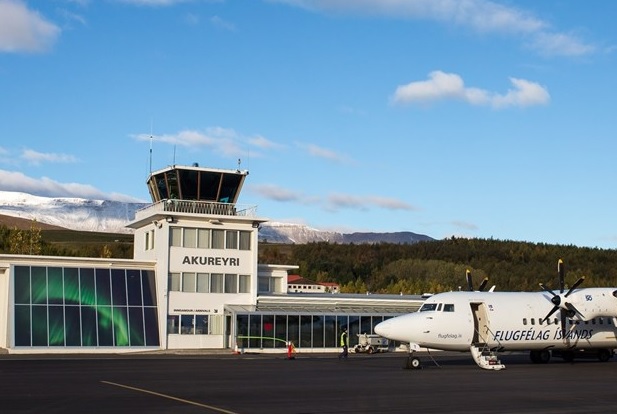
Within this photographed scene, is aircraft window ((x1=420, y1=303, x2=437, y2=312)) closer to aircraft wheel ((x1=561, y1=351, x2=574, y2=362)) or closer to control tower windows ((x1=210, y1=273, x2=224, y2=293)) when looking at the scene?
aircraft wheel ((x1=561, y1=351, x2=574, y2=362))

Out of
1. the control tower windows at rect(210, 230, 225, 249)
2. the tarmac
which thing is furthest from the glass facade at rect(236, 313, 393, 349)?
the tarmac

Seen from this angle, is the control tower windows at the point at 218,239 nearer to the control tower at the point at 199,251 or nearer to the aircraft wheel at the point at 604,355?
the control tower at the point at 199,251

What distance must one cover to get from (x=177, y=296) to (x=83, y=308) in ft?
21.6

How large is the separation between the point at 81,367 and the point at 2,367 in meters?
3.47

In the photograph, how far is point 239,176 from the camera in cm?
6191

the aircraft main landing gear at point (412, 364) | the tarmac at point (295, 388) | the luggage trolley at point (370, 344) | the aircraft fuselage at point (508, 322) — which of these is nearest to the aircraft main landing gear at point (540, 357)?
the aircraft fuselage at point (508, 322)

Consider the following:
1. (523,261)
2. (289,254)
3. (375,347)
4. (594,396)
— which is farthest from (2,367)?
(289,254)

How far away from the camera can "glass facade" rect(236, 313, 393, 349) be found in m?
58.1

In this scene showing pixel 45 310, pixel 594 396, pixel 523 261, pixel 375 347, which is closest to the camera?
pixel 594 396

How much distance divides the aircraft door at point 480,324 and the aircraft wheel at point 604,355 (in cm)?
1026

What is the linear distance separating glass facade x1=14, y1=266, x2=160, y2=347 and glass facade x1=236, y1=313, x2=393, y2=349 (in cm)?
657

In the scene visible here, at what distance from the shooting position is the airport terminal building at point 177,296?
5478 cm

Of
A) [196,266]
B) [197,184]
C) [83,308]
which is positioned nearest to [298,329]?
[196,266]

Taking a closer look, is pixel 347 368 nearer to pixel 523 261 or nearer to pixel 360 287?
pixel 360 287
